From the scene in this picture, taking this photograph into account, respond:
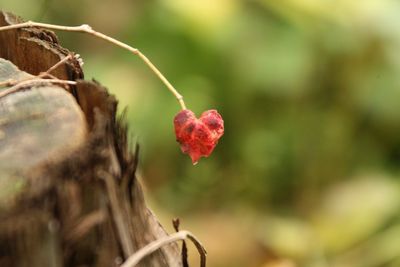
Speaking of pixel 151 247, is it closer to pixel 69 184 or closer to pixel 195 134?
pixel 69 184

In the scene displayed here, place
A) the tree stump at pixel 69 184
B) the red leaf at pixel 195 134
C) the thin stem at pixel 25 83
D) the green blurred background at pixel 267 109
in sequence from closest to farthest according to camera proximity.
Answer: the tree stump at pixel 69 184, the thin stem at pixel 25 83, the red leaf at pixel 195 134, the green blurred background at pixel 267 109

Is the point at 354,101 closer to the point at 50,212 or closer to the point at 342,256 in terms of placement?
the point at 342,256

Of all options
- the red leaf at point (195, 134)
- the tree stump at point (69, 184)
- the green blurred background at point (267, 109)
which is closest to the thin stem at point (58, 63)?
the tree stump at point (69, 184)

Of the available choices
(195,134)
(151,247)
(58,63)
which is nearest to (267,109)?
(195,134)

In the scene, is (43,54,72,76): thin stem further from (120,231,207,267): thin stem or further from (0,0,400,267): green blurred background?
(0,0,400,267): green blurred background

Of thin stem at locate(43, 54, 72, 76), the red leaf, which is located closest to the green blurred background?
the red leaf

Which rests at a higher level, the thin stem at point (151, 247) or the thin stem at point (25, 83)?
the thin stem at point (25, 83)

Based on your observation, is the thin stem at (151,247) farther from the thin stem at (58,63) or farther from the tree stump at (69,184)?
the thin stem at (58,63)

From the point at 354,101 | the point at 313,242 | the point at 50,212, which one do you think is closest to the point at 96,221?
the point at 50,212
